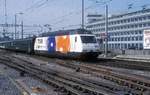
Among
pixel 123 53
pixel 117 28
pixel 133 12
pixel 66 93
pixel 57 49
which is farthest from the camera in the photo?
pixel 117 28

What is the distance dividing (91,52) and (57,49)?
6.25m

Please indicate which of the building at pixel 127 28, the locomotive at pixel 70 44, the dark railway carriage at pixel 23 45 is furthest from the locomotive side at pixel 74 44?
the building at pixel 127 28

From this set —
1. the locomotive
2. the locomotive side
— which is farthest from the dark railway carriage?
the locomotive side

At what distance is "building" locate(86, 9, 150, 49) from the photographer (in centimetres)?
10469

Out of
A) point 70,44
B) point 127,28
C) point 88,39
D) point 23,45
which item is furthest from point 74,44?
point 127,28

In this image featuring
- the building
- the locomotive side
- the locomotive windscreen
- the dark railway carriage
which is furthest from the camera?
the building

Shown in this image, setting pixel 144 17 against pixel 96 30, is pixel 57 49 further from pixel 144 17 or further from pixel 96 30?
pixel 96 30

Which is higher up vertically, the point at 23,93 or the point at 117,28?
the point at 117,28

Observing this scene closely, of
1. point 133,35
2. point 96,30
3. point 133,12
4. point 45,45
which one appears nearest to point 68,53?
point 45,45

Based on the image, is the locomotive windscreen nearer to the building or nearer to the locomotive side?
the locomotive side

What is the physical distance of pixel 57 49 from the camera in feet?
125

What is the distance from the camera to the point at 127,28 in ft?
381

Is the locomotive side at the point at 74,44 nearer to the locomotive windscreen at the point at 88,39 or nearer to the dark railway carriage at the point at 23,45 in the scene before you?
the locomotive windscreen at the point at 88,39

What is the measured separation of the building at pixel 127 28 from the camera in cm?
10469
